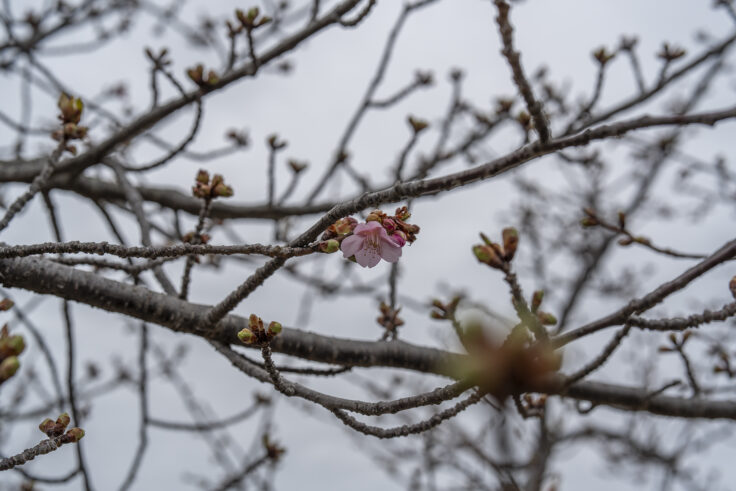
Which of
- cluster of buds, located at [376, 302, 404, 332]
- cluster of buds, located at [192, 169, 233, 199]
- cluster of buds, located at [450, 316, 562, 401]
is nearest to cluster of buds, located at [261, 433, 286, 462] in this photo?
cluster of buds, located at [376, 302, 404, 332]

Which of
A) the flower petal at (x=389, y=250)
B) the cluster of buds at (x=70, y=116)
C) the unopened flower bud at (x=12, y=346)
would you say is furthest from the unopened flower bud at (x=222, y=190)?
the unopened flower bud at (x=12, y=346)

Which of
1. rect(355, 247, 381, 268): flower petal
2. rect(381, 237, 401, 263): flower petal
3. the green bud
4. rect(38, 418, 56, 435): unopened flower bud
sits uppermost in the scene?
rect(381, 237, 401, 263): flower petal

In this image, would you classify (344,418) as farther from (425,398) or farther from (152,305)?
(152,305)

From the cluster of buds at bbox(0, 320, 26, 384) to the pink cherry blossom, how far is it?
67 cm

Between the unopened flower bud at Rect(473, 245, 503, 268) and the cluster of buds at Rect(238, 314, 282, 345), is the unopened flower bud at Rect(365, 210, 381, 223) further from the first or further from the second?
the cluster of buds at Rect(238, 314, 282, 345)

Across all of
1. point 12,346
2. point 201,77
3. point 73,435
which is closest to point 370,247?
point 12,346

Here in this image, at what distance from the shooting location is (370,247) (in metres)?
1.26

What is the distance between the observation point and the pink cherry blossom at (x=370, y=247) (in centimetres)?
123

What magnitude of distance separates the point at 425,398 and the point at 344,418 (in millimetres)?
232

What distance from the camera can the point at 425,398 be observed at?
1.20 m

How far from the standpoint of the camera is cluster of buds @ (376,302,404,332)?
6.81ft

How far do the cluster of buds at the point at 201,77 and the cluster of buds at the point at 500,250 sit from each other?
5.42 feet

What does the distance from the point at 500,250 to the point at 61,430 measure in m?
1.17

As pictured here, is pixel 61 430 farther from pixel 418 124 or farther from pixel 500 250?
pixel 418 124
